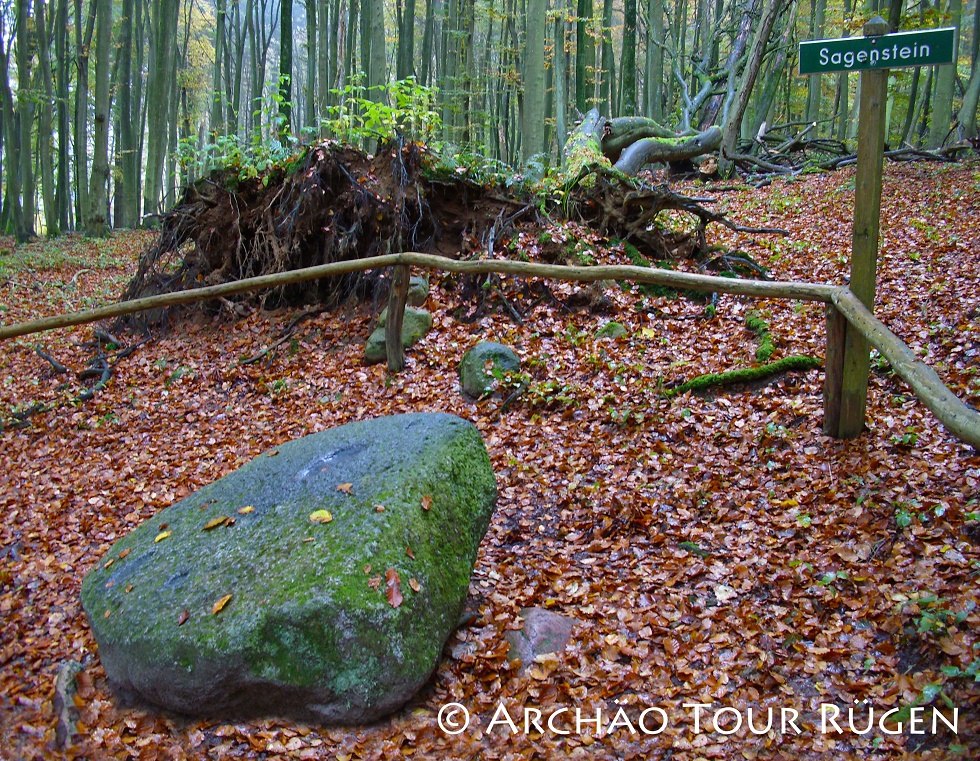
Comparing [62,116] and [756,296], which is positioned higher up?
[62,116]

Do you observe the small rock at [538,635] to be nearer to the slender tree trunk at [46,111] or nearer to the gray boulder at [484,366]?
the gray boulder at [484,366]

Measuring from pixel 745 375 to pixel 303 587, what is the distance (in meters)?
4.40

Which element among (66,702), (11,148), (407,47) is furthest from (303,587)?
(407,47)

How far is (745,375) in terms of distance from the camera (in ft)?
20.4

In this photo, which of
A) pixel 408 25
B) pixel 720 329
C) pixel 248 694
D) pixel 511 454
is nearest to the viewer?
pixel 248 694

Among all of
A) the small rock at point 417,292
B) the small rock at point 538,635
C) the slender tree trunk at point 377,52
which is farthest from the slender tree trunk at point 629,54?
the small rock at point 538,635

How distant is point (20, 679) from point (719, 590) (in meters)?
4.03

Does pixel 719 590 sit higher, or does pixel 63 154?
pixel 63 154

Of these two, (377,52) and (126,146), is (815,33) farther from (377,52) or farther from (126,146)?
(126,146)

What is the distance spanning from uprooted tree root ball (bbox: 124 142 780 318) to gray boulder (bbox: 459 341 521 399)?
6.87 feet

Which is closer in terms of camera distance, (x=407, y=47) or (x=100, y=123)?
(x=100, y=123)

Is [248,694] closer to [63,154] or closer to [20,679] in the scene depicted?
[20,679]

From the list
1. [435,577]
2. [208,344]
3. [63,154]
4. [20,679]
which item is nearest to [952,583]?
[435,577]

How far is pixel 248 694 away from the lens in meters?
3.31
